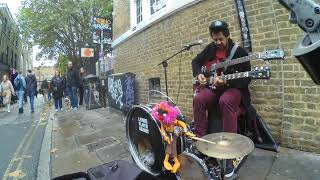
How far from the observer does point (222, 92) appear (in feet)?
14.3

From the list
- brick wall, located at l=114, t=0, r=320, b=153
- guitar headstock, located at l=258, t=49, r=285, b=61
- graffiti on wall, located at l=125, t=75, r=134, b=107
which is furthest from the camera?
graffiti on wall, located at l=125, t=75, r=134, b=107

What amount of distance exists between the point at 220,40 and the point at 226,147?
1.70m

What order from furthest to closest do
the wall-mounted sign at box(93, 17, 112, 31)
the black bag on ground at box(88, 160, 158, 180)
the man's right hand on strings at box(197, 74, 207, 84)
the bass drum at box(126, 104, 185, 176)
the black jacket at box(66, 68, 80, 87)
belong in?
the wall-mounted sign at box(93, 17, 112, 31)
the black jacket at box(66, 68, 80, 87)
the man's right hand on strings at box(197, 74, 207, 84)
the bass drum at box(126, 104, 185, 176)
the black bag on ground at box(88, 160, 158, 180)

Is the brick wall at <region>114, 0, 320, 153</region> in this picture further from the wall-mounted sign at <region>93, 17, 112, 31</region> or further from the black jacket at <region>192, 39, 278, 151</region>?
the wall-mounted sign at <region>93, 17, 112, 31</region>

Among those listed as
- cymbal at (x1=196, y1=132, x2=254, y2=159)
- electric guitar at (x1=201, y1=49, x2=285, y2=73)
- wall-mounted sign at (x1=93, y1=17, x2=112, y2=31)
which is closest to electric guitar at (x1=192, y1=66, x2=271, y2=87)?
electric guitar at (x1=201, y1=49, x2=285, y2=73)

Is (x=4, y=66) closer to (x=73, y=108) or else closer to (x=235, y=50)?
(x=73, y=108)

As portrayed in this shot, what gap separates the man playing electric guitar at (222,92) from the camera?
408 cm

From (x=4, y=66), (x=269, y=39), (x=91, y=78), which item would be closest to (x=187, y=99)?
(x=269, y=39)

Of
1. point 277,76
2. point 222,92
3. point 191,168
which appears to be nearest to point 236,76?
point 222,92

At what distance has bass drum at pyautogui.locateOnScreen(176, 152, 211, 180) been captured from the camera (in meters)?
3.59

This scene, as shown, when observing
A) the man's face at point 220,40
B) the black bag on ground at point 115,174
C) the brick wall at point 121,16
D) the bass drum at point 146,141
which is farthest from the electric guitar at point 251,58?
the brick wall at point 121,16

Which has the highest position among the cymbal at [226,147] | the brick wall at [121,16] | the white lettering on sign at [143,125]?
the brick wall at [121,16]

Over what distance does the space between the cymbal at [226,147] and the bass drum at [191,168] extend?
0.37 meters

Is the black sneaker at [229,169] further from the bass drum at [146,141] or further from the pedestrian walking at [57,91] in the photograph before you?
the pedestrian walking at [57,91]
